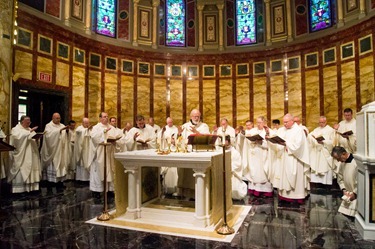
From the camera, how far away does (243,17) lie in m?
14.4

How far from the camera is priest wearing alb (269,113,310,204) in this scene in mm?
→ 6324

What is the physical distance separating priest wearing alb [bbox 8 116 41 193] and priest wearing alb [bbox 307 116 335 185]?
8.29 meters

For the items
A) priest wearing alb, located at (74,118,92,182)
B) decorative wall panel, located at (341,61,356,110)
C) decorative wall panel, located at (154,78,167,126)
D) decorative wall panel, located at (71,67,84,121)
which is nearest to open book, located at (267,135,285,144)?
decorative wall panel, located at (341,61,356,110)

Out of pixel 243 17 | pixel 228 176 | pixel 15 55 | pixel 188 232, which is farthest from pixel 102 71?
pixel 188 232

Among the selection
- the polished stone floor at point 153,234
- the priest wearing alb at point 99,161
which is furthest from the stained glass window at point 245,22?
the polished stone floor at point 153,234

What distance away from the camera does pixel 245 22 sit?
14.3m

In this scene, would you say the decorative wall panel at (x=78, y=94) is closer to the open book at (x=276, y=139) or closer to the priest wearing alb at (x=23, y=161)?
the priest wearing alb at (x=23, y=161)

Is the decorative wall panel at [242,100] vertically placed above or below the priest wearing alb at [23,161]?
above

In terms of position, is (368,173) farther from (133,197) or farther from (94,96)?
(94,96)

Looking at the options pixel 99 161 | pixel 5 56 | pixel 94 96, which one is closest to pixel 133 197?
pixel 99 161

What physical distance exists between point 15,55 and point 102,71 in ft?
12.9

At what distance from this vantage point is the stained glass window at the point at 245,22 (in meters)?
14.1

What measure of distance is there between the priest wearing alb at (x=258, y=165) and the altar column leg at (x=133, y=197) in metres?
Answer: 3.43

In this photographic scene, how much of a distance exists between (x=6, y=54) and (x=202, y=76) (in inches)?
→ 347
